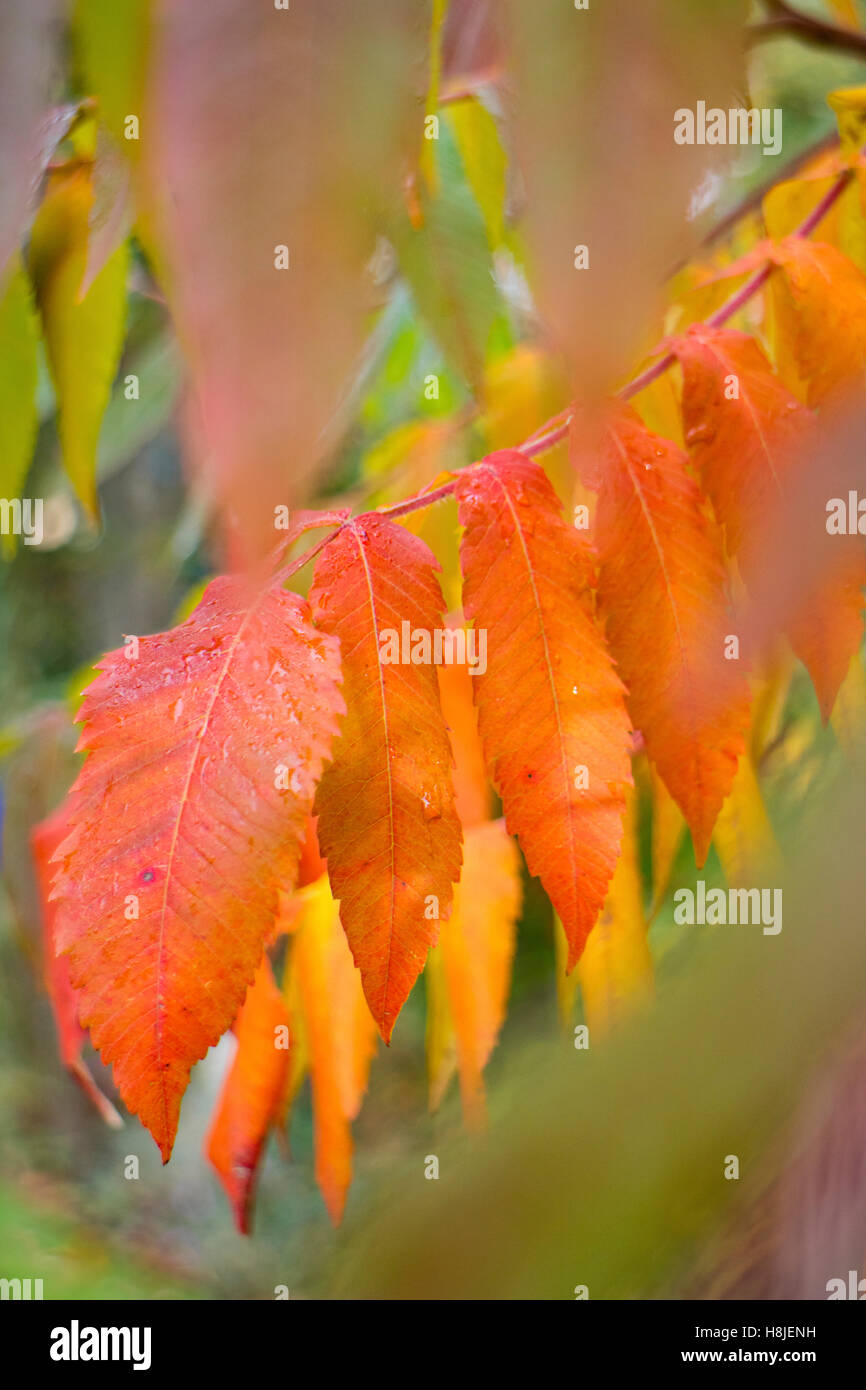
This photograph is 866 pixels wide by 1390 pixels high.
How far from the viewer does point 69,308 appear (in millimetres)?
346

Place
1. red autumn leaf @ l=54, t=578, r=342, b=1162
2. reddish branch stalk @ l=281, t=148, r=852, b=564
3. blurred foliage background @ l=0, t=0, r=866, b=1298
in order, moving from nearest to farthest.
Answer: blurred foliage background @ l=0, t=0, r=866, b=1298
red autumn leaf @ l=54, t=578, r=342, b=1162
reddish branch stalk @ l=281, t=148, r=852, b=564

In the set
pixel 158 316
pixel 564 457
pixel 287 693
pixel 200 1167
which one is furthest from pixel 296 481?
pixel 200 1167

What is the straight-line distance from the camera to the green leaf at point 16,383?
37cm

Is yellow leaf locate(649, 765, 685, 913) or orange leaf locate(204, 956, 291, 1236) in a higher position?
yellow leaf locate(649, 765, 685, 913)

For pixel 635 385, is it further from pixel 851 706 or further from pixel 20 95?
pixel 20 95

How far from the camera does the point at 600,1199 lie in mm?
73

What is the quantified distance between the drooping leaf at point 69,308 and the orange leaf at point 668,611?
0.19m

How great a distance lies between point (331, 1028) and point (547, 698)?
23cm

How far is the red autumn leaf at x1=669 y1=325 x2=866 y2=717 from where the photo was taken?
28 cm

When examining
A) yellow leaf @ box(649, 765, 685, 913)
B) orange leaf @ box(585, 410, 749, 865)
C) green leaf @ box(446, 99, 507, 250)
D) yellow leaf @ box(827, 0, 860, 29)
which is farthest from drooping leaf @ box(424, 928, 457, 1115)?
yellow leaf @ box(827, 0, 860, 29)

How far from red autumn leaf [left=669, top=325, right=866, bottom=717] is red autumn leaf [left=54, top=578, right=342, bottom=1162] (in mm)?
141

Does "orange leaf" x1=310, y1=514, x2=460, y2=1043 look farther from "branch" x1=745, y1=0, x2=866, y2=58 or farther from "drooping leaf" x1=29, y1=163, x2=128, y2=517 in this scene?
"branch" x1=745, y1=0, x2=866, y2=58

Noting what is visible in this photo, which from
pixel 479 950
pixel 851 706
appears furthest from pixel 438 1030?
pixel 851 706

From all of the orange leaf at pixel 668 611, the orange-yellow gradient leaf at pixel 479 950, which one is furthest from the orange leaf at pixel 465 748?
the orange leaf at pixel 668 611
